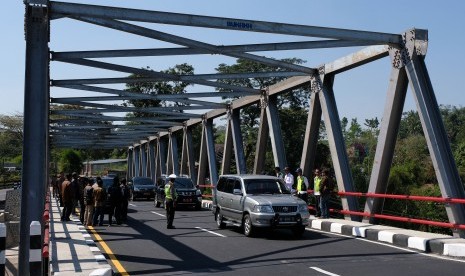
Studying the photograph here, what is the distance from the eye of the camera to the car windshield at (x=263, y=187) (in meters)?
15.4

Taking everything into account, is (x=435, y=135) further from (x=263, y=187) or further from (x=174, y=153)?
(x=174, y=153)

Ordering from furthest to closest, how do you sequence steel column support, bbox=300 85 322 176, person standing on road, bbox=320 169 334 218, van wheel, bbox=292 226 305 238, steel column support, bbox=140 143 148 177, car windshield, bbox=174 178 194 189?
1. steel column support, bbox=140 143 148 177
2. car windshield, bbox=174 178 194 189
3. steel column support, bbox=300 85 322 176
4. person standing on road, bbox=320 169 334 218
5. van wheel, bbox=292 226 305 238

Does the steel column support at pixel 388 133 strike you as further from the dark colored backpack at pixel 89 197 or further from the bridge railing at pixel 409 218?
the dark colored backpack at pixel 89 197

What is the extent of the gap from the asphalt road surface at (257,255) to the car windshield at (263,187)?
124 centimetres

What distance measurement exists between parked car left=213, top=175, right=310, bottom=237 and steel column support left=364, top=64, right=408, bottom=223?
235cm

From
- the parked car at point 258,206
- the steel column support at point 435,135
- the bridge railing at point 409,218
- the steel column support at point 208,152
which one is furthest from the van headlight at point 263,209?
the steel column support at point 208,152

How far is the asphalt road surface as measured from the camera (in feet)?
30.7

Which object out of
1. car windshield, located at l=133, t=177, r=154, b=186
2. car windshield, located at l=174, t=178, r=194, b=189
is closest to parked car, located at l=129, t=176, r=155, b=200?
car windshield, located at l=133, t=177, r=154, b=186

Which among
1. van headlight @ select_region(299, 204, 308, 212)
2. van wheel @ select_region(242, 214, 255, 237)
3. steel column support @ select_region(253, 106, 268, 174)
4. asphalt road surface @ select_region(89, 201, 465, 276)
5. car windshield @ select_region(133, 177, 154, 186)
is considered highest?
steel column support @ select_region(253, 106, 268, 174)

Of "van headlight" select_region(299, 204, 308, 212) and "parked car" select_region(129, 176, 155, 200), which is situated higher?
"parked car" select_region(129, 176, 155, 200)

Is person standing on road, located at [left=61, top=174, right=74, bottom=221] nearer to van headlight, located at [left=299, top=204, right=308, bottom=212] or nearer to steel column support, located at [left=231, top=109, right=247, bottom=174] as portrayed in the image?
van headlight, located at [left=299, top=204, right=308, bottom=212]

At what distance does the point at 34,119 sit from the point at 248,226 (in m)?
6.77

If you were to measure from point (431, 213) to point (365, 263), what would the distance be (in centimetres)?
1224

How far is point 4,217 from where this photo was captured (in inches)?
1027
